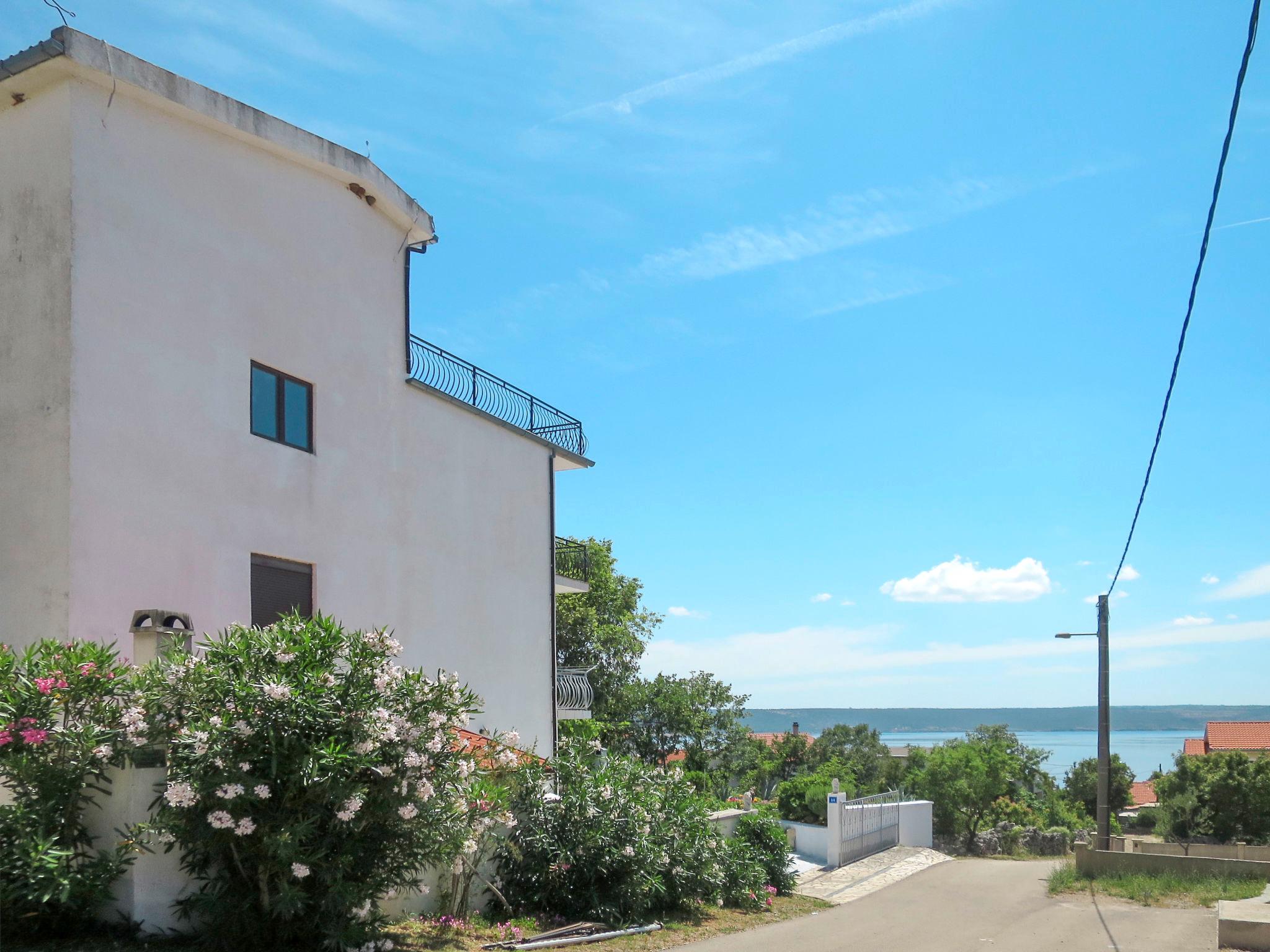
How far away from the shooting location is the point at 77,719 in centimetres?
880

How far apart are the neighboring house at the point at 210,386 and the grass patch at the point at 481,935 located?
3.06 metres

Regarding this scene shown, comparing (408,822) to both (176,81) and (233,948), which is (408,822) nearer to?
(233,948)

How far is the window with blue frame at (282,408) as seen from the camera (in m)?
13.3

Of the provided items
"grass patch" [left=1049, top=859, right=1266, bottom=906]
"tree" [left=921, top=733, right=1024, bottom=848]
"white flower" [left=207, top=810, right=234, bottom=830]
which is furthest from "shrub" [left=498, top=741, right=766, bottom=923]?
"tree" [left=921, top=733, right=1024, bottom=848]

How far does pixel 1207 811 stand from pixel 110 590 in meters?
40.9

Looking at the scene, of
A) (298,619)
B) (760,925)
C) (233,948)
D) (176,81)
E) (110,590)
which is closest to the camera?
(233,948)

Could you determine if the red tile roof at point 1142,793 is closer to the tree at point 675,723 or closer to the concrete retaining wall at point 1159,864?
the tree at point 675,723

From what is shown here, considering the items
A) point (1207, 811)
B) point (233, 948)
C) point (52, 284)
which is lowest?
point (1207, 811)

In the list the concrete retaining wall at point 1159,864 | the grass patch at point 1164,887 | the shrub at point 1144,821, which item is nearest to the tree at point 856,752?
the shrub at point 1144,821

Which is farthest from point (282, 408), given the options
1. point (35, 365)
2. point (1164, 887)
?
point (1164, 887)

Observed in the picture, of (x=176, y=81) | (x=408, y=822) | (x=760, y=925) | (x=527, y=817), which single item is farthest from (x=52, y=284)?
(x=760, y=925)

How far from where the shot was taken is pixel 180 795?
809cm

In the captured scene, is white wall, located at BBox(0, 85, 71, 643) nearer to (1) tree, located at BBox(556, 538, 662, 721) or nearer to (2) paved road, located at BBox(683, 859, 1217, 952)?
(2) paved road, located at BBox(683, 859, 1217, 952)

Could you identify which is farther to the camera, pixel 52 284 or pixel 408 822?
pixel 52 284
